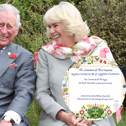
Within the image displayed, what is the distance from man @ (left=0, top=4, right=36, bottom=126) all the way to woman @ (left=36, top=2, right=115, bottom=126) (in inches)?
5.1

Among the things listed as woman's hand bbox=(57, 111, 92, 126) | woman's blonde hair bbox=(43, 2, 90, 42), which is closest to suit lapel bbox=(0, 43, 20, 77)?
woman's blonde hair bbox=(43, 2, 90, 42)

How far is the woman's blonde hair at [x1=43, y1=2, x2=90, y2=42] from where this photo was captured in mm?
2229

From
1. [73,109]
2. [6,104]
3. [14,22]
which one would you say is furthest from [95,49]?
[6,104]

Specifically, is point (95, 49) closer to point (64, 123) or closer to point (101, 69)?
point (101, 69)

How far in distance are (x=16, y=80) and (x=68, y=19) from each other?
79 cm

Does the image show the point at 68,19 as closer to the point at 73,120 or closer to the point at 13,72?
the point at 13,72

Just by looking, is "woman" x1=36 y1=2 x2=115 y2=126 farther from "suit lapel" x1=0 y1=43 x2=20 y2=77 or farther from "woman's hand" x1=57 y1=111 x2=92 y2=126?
"suit lapel" x1=0 y1=43 x2=20 y2=77

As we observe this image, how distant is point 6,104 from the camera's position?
2363mm

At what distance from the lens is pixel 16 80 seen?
93.9 inches

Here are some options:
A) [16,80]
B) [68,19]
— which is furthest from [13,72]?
[68,19]

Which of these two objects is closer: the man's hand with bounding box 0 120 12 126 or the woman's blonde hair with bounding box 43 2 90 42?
the man's hand with bounding box 0 120 12 126

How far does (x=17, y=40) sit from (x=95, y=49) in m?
3.04

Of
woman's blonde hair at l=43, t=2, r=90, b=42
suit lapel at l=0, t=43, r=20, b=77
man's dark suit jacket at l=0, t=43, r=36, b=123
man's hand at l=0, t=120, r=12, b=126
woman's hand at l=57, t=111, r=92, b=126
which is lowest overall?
man's hand at l=0, t=120, r=12, b=126

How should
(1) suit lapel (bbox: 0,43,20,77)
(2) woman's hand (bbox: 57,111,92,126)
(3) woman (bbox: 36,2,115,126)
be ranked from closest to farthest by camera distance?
1. (2) woman's hand (bbox: 57,111,92,126)
2. (3) woman (bbox: 36,2,115,126)
3. (1) suit lapel (bbox: 0,43,20,77)
